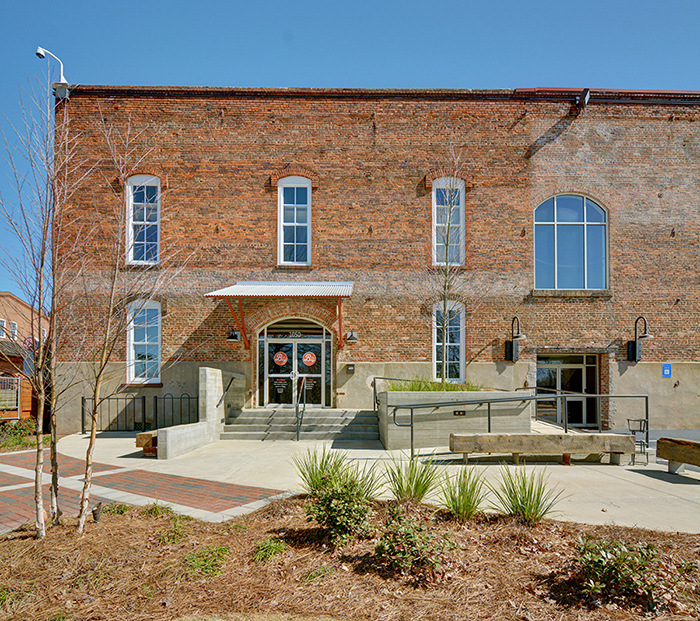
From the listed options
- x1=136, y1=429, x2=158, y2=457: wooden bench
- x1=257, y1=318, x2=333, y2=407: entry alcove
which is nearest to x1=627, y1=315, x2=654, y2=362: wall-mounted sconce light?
x1=257, y1=318, x2=333, y2=407: entry alcove

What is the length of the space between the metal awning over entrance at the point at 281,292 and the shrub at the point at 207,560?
881cm

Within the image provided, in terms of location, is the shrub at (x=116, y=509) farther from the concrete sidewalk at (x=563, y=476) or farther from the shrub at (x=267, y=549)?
the concrete sidewalk at (x=563, y=476)

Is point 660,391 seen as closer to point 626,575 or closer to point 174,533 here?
point 626,575

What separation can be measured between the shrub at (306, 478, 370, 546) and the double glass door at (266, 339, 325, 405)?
33.0 ft

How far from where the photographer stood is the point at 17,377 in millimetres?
15094

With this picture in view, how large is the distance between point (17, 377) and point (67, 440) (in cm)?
443

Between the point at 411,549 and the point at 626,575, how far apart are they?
1.50m

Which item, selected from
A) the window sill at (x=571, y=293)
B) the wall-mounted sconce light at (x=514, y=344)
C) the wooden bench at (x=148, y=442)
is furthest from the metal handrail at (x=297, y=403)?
the window sill at (x=571, y=293)

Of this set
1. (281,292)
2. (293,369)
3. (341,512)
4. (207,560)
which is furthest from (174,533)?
(293,369)

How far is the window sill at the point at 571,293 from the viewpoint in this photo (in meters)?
14.5

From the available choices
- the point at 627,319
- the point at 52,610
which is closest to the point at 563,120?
the point at 627,319

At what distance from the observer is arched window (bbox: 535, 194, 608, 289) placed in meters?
14.9

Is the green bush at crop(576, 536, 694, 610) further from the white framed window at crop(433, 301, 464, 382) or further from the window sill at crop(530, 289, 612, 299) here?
the window sill at crop(530, 289, 612, 299)

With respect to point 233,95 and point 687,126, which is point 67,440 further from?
point 687,126
